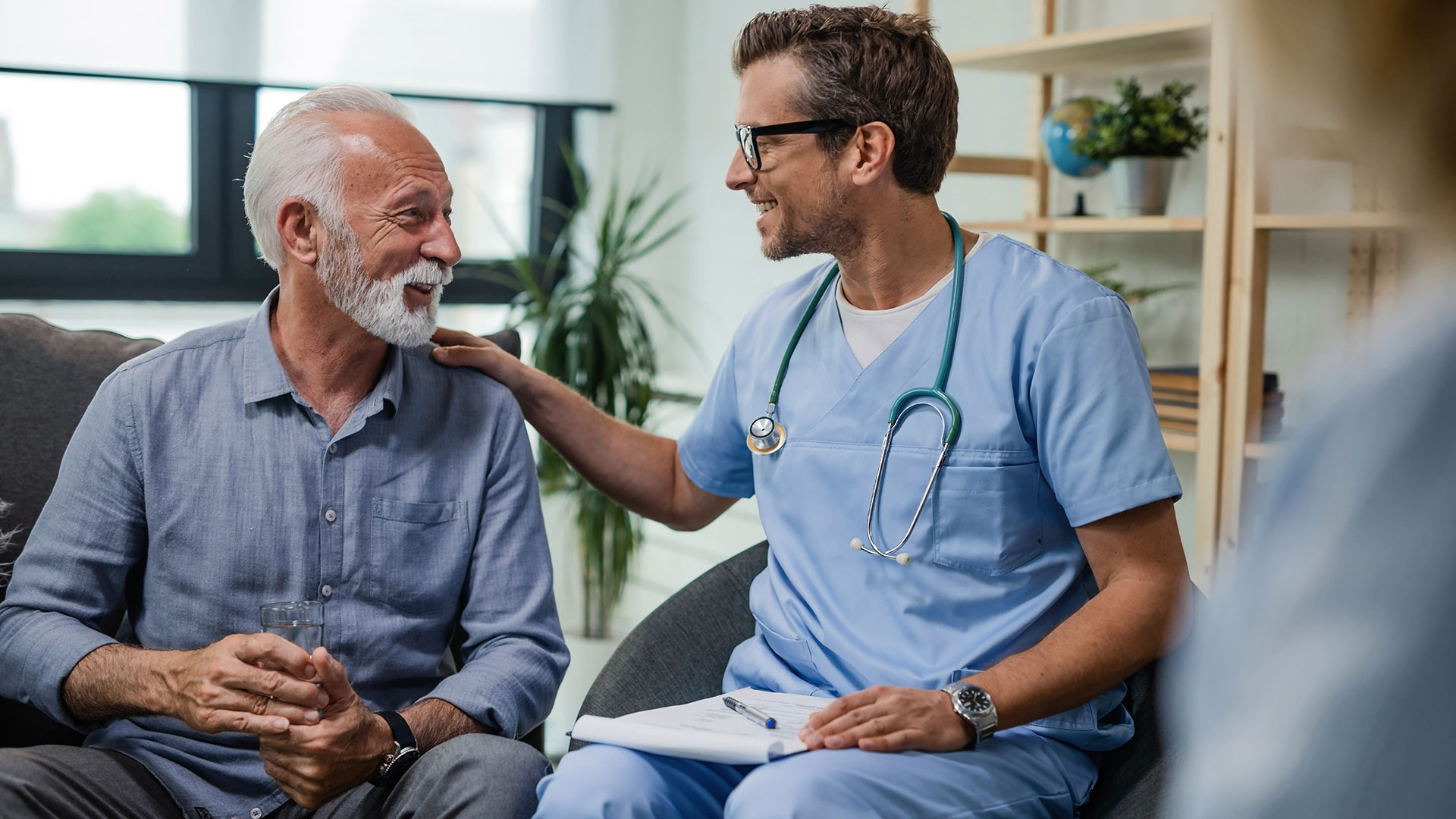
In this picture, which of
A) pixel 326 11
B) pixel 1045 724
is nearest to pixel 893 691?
pixel 1045 724

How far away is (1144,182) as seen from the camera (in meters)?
2.42

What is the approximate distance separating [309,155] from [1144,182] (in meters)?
1.62

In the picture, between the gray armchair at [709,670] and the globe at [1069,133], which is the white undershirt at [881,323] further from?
the globe at [1069,133]

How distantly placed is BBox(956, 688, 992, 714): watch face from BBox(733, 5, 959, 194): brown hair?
25.5 inches

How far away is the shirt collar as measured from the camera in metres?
1.52

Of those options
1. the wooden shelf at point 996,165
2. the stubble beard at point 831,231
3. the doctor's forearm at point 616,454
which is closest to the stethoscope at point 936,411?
the stubble beard at point 831,231

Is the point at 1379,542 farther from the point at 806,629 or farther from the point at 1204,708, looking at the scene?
the point at 806,629

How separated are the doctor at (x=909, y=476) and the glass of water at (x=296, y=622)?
11.7 inches

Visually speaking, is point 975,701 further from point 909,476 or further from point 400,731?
point 400,731

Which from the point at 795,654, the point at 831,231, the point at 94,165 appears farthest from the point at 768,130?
the point at 94,165

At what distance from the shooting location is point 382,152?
61.3 inches

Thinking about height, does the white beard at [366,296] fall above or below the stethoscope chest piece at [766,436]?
above

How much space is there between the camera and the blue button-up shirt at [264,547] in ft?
4.67

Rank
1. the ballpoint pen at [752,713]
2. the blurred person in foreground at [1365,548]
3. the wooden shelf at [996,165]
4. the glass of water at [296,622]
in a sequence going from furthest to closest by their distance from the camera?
the wooden shelf at [996,165] → the ballpoint pen at [752,713] → the glass of water at [296,622] → the blurred person in foreground at [1365,548]
